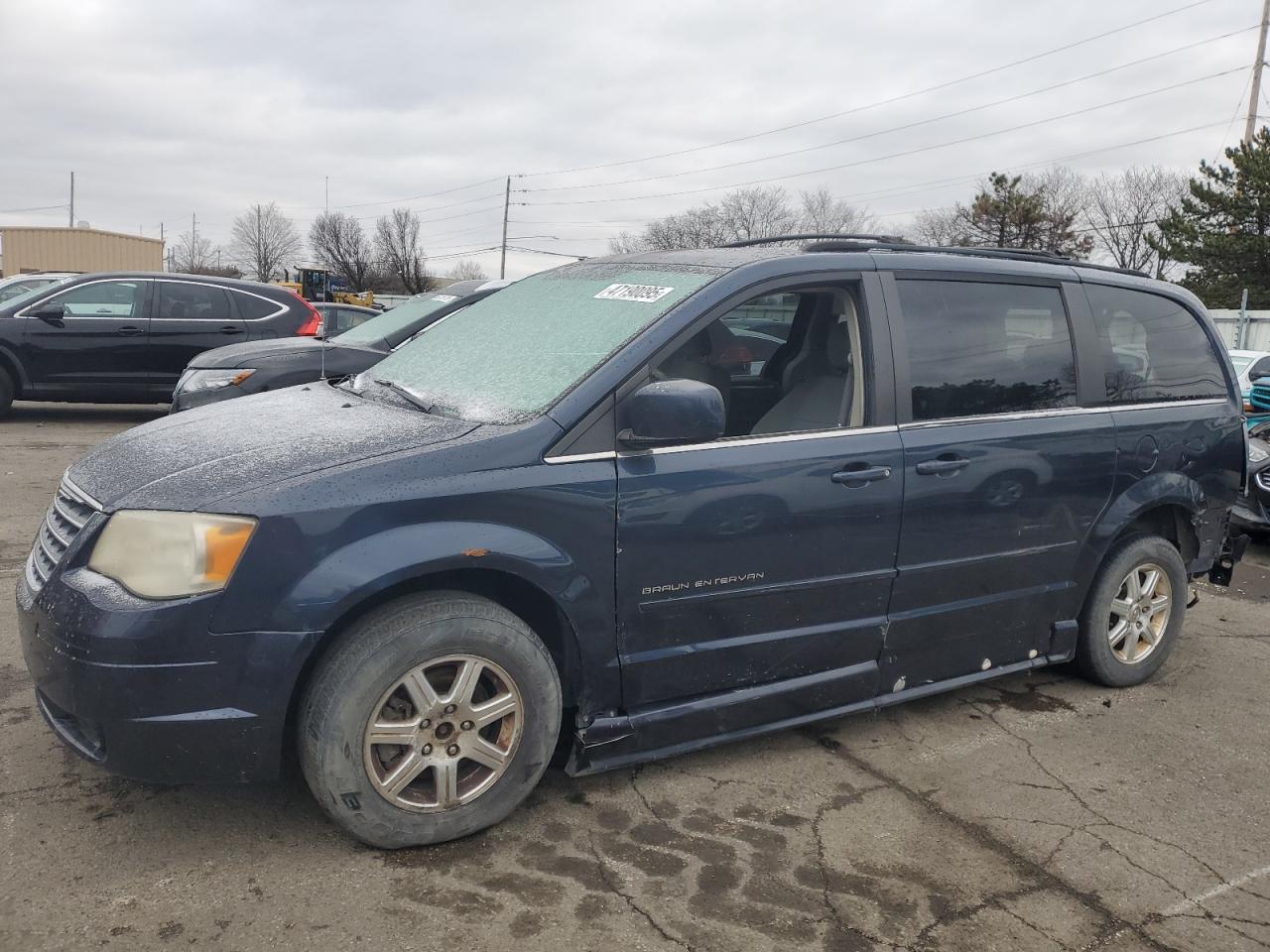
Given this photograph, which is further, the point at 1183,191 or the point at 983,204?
the point at 1183,191

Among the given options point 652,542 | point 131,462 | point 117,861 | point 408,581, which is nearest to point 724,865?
point 652,542

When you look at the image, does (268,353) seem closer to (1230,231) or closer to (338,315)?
(338,315)

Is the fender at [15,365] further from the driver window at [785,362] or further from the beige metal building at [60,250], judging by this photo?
the beige metal building at [60,250]

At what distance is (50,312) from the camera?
1114 centimetres

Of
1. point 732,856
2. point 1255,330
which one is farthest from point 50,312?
point 1255,330

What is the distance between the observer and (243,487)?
2.78 m

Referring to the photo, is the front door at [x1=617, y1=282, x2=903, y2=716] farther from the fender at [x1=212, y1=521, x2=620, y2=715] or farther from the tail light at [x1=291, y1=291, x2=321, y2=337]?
the tail light at [x1=291, y1=291, x2=321, y2=337]

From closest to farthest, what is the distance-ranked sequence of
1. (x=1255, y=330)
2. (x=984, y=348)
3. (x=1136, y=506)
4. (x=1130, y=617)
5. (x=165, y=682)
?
(x=165, y=682) < (x=984, y=348) < (x=1136, y=506) < (x=1130, y=617) < (x=1255, y=330)

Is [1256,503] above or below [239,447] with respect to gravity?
below

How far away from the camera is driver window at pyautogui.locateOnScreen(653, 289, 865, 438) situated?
142 inches

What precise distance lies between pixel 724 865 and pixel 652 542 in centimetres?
95

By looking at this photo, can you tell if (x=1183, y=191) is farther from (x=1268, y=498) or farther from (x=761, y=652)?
(x=761, y=652)

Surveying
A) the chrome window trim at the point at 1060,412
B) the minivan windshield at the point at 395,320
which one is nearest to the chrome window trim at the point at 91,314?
the minivan windshield at the point at 395,320

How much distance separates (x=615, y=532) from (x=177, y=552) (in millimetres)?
1201
